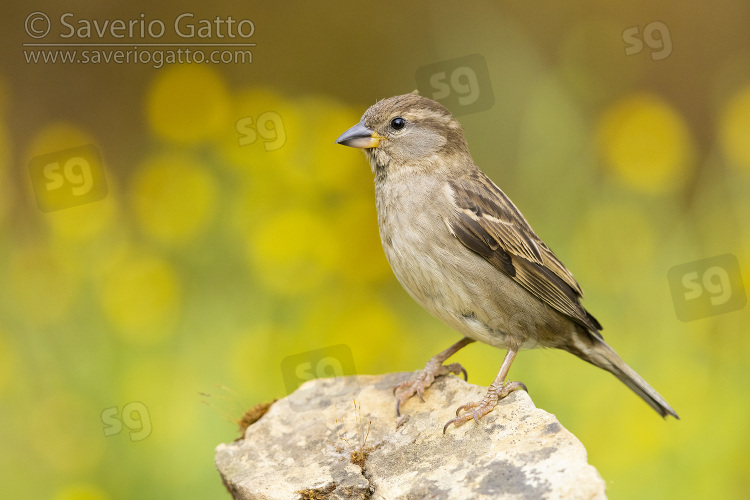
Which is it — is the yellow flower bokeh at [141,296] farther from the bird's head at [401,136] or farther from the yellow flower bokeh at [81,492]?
the bird's head at [401,136]

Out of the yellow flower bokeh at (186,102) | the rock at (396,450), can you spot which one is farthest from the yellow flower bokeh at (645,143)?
the yellow flower bokeh at (186,102)

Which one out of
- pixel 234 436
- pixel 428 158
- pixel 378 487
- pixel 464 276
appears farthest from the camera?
pixel 234 436

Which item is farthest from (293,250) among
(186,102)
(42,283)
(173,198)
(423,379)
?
(423,379)

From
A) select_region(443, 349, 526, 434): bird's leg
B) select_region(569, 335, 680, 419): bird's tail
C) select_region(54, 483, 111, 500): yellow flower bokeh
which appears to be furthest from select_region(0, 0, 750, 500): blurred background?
select_region(443, 349, 526, 434): bird's leg

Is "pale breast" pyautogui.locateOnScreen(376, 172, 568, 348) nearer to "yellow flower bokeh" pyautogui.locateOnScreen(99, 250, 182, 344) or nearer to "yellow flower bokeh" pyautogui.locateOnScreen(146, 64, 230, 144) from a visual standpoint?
"yellow flower bokeh" pyautogui.locateOnScreen(99, 250, 182, 344)

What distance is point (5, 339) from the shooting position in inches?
204

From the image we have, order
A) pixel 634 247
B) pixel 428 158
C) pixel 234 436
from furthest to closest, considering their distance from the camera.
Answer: pixel 634 247
pixel 234 436
pixel 428 158

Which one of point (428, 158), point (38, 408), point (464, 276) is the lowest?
point (38, 408)

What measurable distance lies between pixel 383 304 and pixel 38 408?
2.21m

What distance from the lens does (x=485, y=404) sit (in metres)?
3.91

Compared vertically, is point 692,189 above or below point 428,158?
below

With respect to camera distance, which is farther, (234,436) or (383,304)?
(383,304)

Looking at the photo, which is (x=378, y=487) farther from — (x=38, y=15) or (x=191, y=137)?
(x=38, y=15)

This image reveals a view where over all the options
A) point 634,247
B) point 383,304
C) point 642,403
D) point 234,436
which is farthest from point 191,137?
point 642,403
